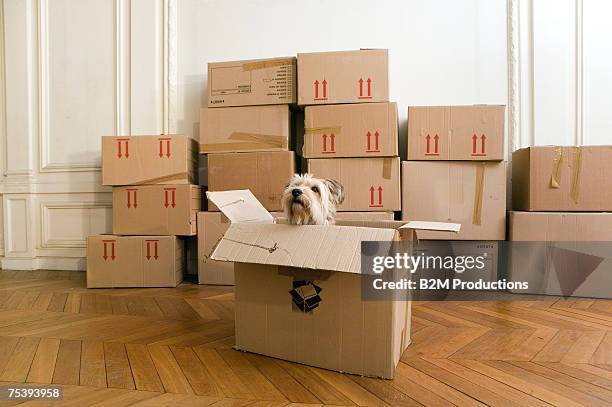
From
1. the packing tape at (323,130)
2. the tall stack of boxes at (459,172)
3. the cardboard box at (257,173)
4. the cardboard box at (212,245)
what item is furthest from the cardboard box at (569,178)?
the cardboard box at (212,245)

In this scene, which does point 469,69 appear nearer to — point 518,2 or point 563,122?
point 518,2

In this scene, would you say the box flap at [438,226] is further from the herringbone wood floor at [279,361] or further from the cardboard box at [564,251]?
the cardboard box at [564,251]

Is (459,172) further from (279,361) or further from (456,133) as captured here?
(279,361)

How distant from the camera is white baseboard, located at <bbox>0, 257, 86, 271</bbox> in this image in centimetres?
300

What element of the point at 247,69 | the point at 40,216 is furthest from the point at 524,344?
the point at 40,216

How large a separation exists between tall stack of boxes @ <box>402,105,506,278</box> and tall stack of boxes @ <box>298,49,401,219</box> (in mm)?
132

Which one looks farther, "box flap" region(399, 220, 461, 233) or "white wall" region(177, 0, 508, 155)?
"white wall" region(177, 0, 508, 155)

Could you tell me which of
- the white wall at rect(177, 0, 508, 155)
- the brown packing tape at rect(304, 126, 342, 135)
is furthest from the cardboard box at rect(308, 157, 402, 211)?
the white wall at rect(177, 0, 508, 155)

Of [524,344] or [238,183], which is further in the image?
[238,183]

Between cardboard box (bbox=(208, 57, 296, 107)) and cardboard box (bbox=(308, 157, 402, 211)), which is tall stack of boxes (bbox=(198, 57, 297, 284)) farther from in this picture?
cardboard box (bbox=(308, 157, 402, 211))

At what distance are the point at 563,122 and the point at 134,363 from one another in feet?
9.98

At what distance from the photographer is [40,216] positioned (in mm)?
3016

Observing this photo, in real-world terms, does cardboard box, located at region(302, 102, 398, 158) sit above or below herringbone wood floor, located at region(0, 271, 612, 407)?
above

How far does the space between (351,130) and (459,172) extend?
739 millimetres
